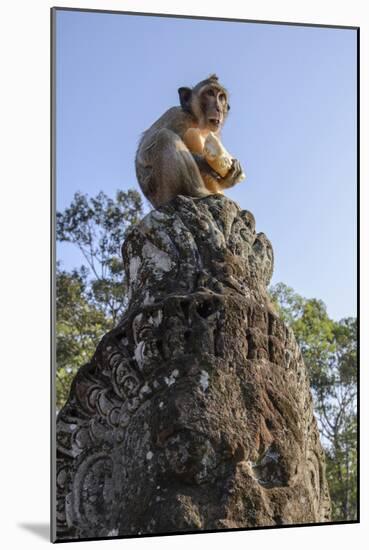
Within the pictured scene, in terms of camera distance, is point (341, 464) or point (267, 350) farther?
point (341, 464)

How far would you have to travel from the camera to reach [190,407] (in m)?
7.51

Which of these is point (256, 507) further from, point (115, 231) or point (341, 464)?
point (115, 231)

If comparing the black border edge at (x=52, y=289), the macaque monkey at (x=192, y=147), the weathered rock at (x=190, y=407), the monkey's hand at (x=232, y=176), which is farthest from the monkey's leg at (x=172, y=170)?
the black border edge at (x=52, y=289)

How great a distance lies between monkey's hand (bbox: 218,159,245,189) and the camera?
881 centimetres

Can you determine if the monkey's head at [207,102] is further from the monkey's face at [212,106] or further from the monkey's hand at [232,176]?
the monkey's hand at [232,176]

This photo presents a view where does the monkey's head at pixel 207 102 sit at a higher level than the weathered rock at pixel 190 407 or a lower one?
higher


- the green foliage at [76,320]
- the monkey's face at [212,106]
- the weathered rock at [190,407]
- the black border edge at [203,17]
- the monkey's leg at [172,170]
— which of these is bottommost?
the weathered rock at [190,407]

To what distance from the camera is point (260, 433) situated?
7.67m

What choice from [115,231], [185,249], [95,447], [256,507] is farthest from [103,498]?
[115,231]

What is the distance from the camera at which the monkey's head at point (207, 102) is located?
8836 mm

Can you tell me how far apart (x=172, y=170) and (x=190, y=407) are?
1721 millimetres

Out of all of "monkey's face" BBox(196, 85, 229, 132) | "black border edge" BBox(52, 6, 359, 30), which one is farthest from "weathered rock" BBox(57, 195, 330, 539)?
"black border edge" BBox(52, 6, 359, 30)

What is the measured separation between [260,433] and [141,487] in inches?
28.4

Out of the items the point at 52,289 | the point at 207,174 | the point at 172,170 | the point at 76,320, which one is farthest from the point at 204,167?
the point at 76,320
